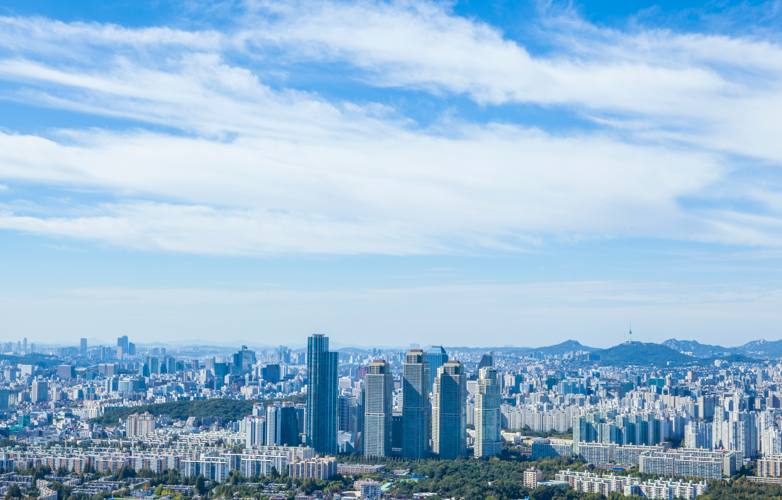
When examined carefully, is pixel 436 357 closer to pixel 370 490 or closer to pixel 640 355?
pixel 370 490

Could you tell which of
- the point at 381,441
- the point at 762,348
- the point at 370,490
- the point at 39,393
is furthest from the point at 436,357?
the point at 762,348

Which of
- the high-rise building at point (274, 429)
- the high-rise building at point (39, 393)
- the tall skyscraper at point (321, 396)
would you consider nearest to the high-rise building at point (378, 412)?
the tall skyscraper at point (321, 396)

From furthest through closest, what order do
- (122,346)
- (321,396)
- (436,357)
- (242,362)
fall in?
1. (122,346)
2. (242,362)
3. (436,357)
4. (321,396)

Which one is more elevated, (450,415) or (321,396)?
(321,396)

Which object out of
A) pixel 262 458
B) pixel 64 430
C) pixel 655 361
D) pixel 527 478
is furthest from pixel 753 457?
pixel 655 361

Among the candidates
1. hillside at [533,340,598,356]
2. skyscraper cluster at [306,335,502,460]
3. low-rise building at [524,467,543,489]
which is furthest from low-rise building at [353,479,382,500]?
hillside at [533,340,598,356]

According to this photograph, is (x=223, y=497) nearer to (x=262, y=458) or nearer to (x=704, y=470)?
(x=262, y=458)
